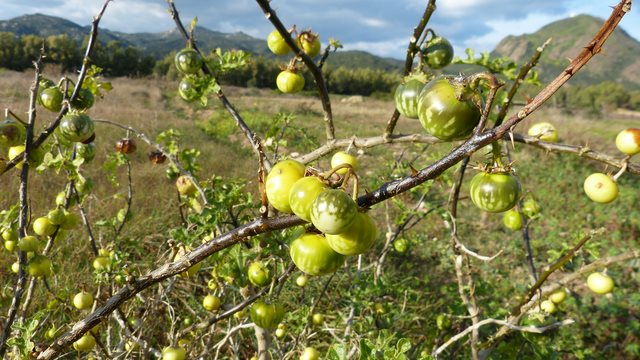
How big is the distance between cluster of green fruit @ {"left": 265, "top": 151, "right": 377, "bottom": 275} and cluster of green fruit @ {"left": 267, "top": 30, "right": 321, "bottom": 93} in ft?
4.23

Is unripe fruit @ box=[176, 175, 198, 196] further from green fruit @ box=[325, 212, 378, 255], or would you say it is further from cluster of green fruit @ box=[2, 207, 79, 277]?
green fruit @ box=[325, 212, 378, 255]

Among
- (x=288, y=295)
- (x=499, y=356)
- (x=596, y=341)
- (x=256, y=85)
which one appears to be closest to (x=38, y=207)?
(x=288, y=295)

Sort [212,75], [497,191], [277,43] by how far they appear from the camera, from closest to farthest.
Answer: [497,191] < [277,43] < [212,75]

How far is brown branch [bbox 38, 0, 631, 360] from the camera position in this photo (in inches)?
35.1

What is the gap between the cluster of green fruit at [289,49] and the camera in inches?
93.6

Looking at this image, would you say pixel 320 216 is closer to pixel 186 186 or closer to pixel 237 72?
pixel 186 186

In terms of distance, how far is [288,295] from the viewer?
17.3 feet

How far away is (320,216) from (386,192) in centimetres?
19

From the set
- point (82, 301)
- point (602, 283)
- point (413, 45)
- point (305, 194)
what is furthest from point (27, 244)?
point (602, 283)

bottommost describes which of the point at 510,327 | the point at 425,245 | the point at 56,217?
the point at 425,245

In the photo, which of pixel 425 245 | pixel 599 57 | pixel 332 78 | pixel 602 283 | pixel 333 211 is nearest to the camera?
pixel 333 211

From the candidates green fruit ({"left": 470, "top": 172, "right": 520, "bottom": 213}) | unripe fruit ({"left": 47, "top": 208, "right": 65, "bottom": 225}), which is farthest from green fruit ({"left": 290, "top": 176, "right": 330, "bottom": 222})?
unripe fruit ({"left": 47, "top": 208, "right": 65, "bottom": 225})

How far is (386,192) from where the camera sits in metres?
1.04

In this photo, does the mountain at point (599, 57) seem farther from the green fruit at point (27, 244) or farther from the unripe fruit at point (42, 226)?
the green fruit at point (27, 244)
